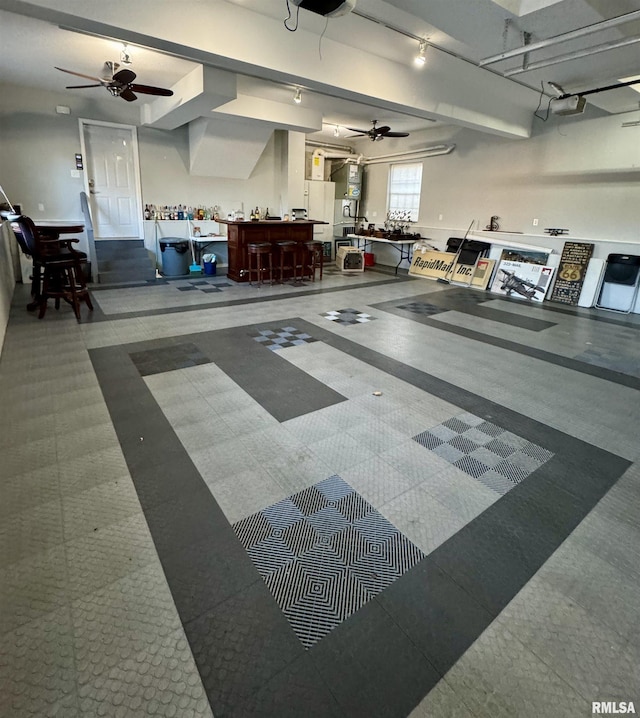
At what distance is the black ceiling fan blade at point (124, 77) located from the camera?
447 cm

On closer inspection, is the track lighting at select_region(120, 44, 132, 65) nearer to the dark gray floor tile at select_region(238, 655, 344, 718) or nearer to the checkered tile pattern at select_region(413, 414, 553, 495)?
the checkered tile pattern at select_region(413, 414, 553, 495)

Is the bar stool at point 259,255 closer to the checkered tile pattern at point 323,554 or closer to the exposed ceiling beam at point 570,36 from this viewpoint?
the exposed ceiling beam at point 570,36

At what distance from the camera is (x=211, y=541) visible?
1874 millimetres

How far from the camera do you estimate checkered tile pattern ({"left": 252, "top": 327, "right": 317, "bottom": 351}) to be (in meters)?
4.45

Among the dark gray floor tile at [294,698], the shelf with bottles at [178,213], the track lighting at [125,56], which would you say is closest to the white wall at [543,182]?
the shelf with bottles at [178,213]

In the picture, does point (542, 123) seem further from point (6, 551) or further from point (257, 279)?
point (6, 551)

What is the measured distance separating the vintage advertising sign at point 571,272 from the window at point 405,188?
3.87 meters

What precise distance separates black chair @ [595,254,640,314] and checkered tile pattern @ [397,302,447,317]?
2.86 metres

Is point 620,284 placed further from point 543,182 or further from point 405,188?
point 405,188

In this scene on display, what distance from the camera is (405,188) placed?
10.2 metres

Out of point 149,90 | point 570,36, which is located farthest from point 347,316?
point 149,90

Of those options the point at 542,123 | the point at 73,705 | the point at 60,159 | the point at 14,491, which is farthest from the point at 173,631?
the point at 542,123

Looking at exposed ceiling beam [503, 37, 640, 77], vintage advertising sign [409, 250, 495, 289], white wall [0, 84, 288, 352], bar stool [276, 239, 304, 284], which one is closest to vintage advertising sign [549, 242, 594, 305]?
vintage advertising sign [409, 250, 495, 289]

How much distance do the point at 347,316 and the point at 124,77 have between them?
12.4 feet
